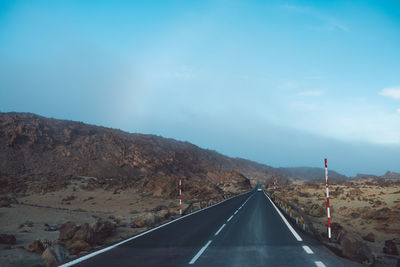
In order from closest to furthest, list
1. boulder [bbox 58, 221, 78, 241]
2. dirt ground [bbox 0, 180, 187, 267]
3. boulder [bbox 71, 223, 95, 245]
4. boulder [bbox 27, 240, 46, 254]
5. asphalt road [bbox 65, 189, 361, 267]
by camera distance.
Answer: asphalt road [bbox 65, 189, 361, 267] → boulder [bbox 27, 240, 46, 254] → dirt ground [bbox 0, 180, 187, 267] → boulder [bbox 71, 223, 95, 245] → boulder [bbox 58, 221, 78, 241]

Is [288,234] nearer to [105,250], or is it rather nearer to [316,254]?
[316,254]

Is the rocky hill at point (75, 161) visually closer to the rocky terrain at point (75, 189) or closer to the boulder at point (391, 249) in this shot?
the rocky terrain at point (75, 189)

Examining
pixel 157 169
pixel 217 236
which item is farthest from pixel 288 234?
pixel 157 169

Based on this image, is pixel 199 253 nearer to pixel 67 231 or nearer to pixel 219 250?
pixel 219 250

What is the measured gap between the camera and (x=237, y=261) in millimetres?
7086

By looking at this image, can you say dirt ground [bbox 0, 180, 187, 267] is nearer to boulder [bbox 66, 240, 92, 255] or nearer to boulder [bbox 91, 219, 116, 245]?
boulder [bbox 91, 219, 116, 245]

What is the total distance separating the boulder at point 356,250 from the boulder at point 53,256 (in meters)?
7.29

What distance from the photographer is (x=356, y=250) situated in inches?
285

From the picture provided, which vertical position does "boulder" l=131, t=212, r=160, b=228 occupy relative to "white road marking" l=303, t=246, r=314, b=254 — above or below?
below

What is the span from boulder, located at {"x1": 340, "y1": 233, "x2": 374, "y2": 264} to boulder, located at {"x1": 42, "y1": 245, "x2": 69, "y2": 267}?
23.9ft

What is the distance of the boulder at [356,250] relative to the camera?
7.02 metres

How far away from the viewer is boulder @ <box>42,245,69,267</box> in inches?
281

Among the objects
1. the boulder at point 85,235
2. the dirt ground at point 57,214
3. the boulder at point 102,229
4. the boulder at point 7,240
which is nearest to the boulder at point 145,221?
the dirt ground at point 57,214

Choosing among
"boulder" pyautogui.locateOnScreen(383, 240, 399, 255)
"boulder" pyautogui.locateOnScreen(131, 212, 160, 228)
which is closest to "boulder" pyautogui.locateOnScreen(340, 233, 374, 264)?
"boulder" pyautogui.locateOnScreen(383, 240, 399, 255)
